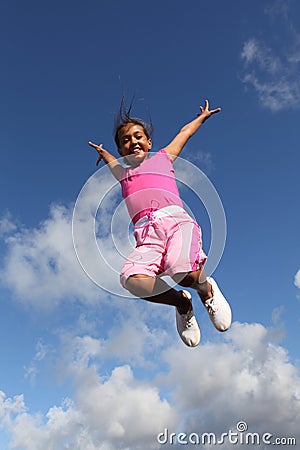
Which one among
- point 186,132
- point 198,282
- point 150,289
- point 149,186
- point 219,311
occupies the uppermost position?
point 186,132

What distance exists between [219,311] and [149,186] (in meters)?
1.80

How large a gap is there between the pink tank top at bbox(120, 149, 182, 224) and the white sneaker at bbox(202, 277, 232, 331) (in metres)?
1.32

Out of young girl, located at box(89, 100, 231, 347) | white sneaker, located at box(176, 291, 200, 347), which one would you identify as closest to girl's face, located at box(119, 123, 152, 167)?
young girl, located at box(89, 100, 231, 347)

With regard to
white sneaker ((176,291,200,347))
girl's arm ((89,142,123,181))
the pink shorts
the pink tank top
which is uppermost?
girl's arm ((89,142,123,181))

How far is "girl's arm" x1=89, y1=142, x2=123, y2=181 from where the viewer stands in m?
6.77

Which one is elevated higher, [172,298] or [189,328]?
[172,298]

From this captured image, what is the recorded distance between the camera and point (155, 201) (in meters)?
6.32

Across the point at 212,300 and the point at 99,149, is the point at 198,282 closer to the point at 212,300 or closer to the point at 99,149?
the point at 212,300

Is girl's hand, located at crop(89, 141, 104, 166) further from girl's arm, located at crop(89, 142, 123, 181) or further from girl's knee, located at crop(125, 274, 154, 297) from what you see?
girl's knee, located at crop(125, 274, 154, 297)

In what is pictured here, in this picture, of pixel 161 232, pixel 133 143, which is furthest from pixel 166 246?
pixel 133 143

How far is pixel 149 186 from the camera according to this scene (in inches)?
251

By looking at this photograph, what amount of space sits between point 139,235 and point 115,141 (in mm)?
1471

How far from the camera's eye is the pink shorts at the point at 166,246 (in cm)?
577

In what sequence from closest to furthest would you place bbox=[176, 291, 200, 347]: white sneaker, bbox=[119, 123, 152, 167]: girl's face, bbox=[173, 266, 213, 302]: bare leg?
bbox=[173, 266, 213, 302]: bare leg, bbox=[176, 291, 200, 347]: white sneaker, bbox=[119, 123, 152, 167]: girl's face
